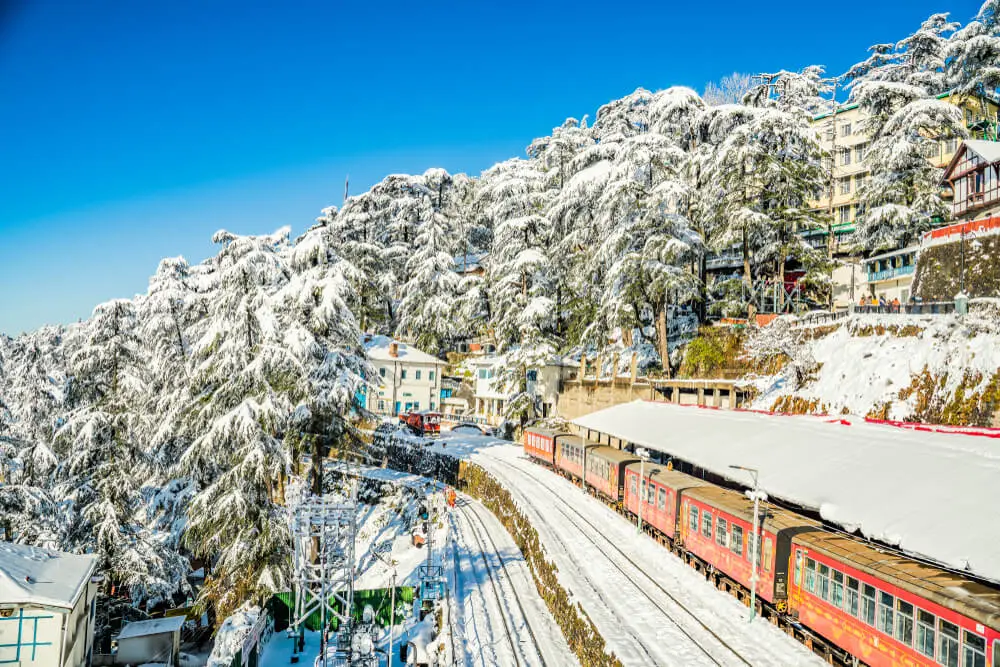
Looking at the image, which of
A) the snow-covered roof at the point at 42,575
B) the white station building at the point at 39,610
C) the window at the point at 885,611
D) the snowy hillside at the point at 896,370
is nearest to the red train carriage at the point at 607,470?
the snowy hillside at the point at 896,370

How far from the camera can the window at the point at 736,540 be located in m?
19.0

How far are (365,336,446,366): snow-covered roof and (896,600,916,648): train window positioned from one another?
5414cm

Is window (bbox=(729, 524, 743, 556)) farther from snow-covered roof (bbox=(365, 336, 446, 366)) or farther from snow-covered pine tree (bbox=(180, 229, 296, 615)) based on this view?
snow-covered roof (bbox=(365, 336, 446, 366))

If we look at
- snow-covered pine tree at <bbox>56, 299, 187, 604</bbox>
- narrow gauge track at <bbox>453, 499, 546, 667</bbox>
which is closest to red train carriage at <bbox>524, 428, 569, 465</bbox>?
narrow gauge track at <bbox>453, 499, 546, 667</bbox>

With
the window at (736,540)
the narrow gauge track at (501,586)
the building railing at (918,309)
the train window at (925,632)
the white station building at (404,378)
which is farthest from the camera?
the white station building at (404,378)

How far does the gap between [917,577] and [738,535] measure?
661 cm

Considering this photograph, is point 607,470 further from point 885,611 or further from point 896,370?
point 885,611

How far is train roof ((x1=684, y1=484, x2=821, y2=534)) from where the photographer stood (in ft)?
58.1

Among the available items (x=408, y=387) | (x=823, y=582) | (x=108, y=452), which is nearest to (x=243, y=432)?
(x=108, y=452)

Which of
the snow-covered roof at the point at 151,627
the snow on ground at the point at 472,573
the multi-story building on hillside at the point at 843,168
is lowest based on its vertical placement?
the snow-covered roof at the point at 151,627

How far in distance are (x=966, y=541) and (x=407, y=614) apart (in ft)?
59.0

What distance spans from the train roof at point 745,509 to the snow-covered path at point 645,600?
262 centimetres

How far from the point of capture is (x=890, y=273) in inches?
1652

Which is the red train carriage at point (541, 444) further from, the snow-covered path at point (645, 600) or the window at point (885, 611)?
the window at point (885, 611)
